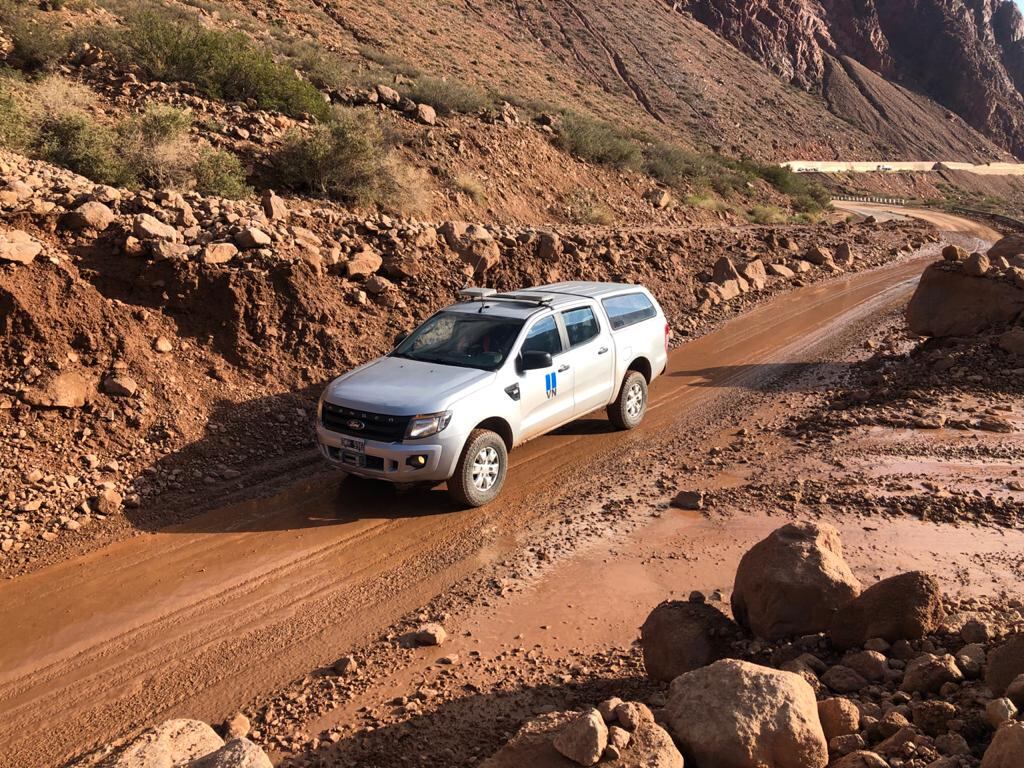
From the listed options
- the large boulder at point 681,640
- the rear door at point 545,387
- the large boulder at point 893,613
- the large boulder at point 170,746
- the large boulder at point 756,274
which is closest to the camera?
the large boulder at point 170,746

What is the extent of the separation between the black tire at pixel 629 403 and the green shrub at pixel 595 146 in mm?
16242

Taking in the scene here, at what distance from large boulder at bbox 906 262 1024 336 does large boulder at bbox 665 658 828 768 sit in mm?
10828

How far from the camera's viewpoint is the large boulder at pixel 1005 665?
380cm

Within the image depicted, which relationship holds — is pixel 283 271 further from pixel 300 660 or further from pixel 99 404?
pixel 300 660

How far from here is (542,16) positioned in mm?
56969

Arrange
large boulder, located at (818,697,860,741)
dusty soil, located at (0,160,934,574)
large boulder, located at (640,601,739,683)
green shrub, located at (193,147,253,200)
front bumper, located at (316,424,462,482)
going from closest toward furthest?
large boulder, located at (818,697,860,741), large boulder, located at (640,601,739,683), front bumper, located at (316,424,462,482), dusty soil, located at (0,160,934,574), green shrub, located at (193,147,253,200)

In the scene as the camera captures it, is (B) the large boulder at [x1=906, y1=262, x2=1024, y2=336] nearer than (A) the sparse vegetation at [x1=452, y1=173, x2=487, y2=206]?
Yes

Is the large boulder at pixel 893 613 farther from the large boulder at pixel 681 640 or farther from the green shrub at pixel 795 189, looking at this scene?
the green shrub at pixel 795 189

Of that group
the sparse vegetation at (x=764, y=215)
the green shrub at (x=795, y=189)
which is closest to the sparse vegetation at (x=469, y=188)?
the sparse vegetation at (x=764, y=215)

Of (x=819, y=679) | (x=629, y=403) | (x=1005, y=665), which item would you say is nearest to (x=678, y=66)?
(x=629, y=403)

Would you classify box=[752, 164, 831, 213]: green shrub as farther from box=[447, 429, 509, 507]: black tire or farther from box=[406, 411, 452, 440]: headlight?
box=[406, 411, 452, 440]: headlight

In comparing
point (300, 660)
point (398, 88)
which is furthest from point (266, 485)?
point (398, 88)

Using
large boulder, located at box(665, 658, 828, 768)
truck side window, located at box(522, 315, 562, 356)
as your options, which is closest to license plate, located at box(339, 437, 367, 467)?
truck side window, located at box(522, 315, 562, 356)

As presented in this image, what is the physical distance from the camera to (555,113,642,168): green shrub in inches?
975
